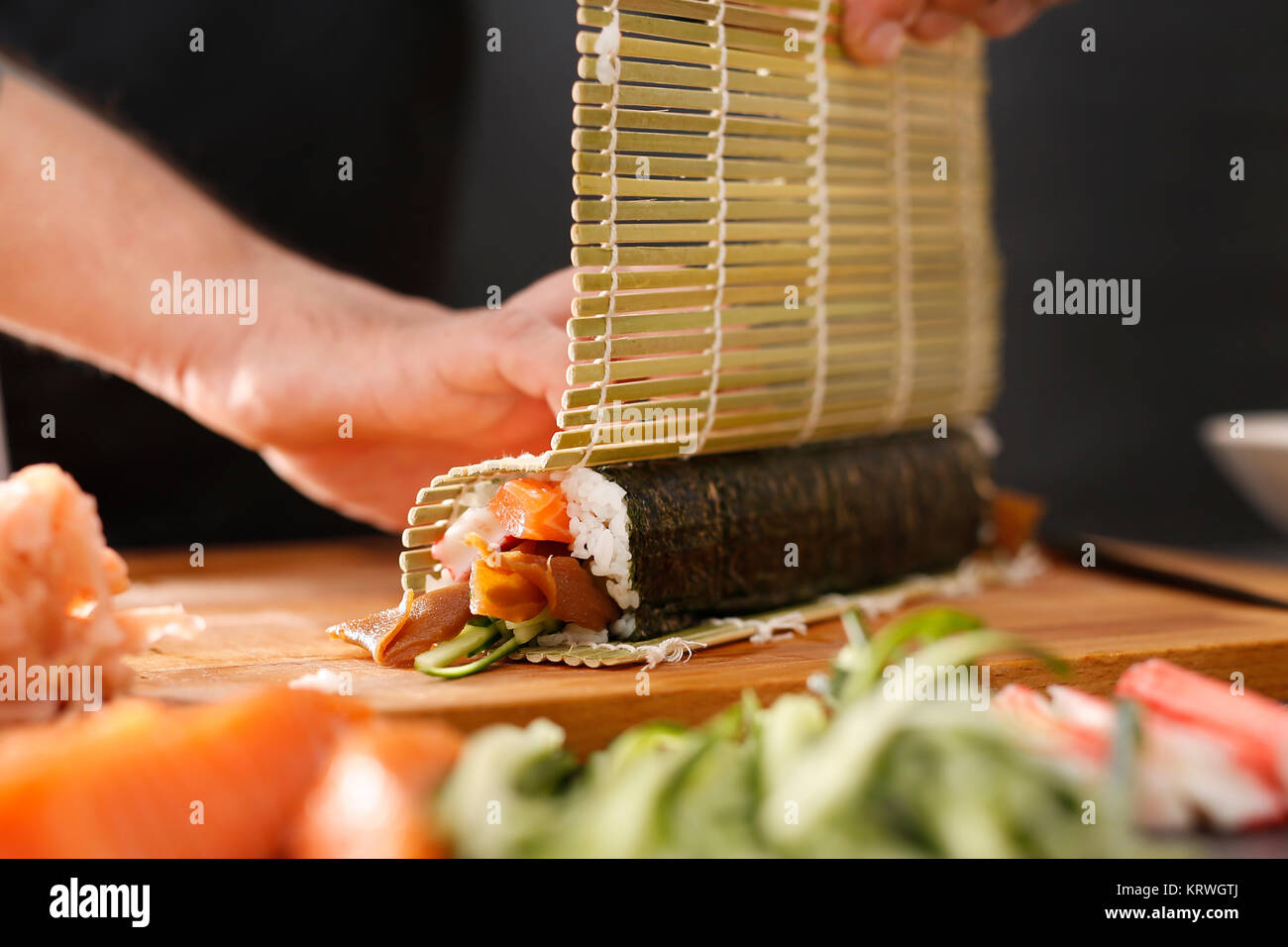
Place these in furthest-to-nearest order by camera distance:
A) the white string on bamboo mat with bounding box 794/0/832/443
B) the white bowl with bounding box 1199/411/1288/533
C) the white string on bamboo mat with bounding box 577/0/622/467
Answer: the white bowl with bounding box 1199/411/1288/533, the white string on bamboo mat with bounding box 794/0/832/443, the white string on bamboo mat with bounding box 577/0/622/467

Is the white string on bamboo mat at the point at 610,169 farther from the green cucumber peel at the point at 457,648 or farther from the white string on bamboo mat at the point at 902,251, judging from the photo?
the white string on bamboo mat at the point at 902,251

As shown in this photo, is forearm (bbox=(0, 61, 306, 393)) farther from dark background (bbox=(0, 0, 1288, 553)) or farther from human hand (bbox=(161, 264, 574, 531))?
dark background (bbox=(0, 0, 1288, 553))

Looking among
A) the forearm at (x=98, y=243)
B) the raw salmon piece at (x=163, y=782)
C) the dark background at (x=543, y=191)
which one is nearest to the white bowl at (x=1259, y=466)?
the dark background at (x=543, y=191)

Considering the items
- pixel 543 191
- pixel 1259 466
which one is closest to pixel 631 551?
pixel 543 191

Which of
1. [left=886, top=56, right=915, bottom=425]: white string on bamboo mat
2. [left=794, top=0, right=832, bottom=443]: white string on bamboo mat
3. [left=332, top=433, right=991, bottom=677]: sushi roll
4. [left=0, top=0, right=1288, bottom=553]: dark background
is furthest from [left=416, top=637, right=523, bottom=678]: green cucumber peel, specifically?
[left=886, top=56, right=915, bottom=425]: white string on bamboo mat

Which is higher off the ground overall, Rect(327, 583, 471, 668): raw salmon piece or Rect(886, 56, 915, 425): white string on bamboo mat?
Rect(886, 56, 915, 425): white string on bamboo mat

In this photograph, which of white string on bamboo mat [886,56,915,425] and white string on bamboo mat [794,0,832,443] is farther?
white string on bamboo mat [886,56,915,425]

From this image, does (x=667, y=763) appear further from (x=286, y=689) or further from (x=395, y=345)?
(x=395, y=345)
